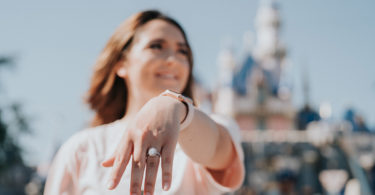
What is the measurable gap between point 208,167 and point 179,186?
10 cm

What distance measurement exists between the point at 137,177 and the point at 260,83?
77.6ft

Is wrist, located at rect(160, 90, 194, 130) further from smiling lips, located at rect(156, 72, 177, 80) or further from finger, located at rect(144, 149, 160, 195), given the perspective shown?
smiling lips, located at rect(156, 72, 177, 80)

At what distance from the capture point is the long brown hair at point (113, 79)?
4.34ft

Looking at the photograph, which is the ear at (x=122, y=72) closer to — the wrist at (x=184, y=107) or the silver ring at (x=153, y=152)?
the wrist at (x=184, y=107)

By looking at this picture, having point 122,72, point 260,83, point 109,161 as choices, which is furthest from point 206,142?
point 260,83

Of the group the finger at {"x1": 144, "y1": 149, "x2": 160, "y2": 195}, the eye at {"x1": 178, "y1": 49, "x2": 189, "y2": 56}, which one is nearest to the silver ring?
the finger at {"x1": 144, "y1": 149, "x2": 160, "y2": 195}

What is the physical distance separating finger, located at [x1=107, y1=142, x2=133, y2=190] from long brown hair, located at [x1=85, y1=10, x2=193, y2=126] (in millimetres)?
662

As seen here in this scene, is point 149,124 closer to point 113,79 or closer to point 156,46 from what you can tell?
point 156,46

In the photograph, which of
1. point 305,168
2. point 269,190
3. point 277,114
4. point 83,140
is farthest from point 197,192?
point 277,114

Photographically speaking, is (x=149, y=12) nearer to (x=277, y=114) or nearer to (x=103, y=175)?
(x=103, y=175)

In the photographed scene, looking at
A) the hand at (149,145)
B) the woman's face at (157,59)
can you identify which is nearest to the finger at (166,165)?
the hand at (149,145)

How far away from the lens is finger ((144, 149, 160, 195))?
0.68 m

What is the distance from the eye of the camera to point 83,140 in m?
1.21

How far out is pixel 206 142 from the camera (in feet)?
3.13
